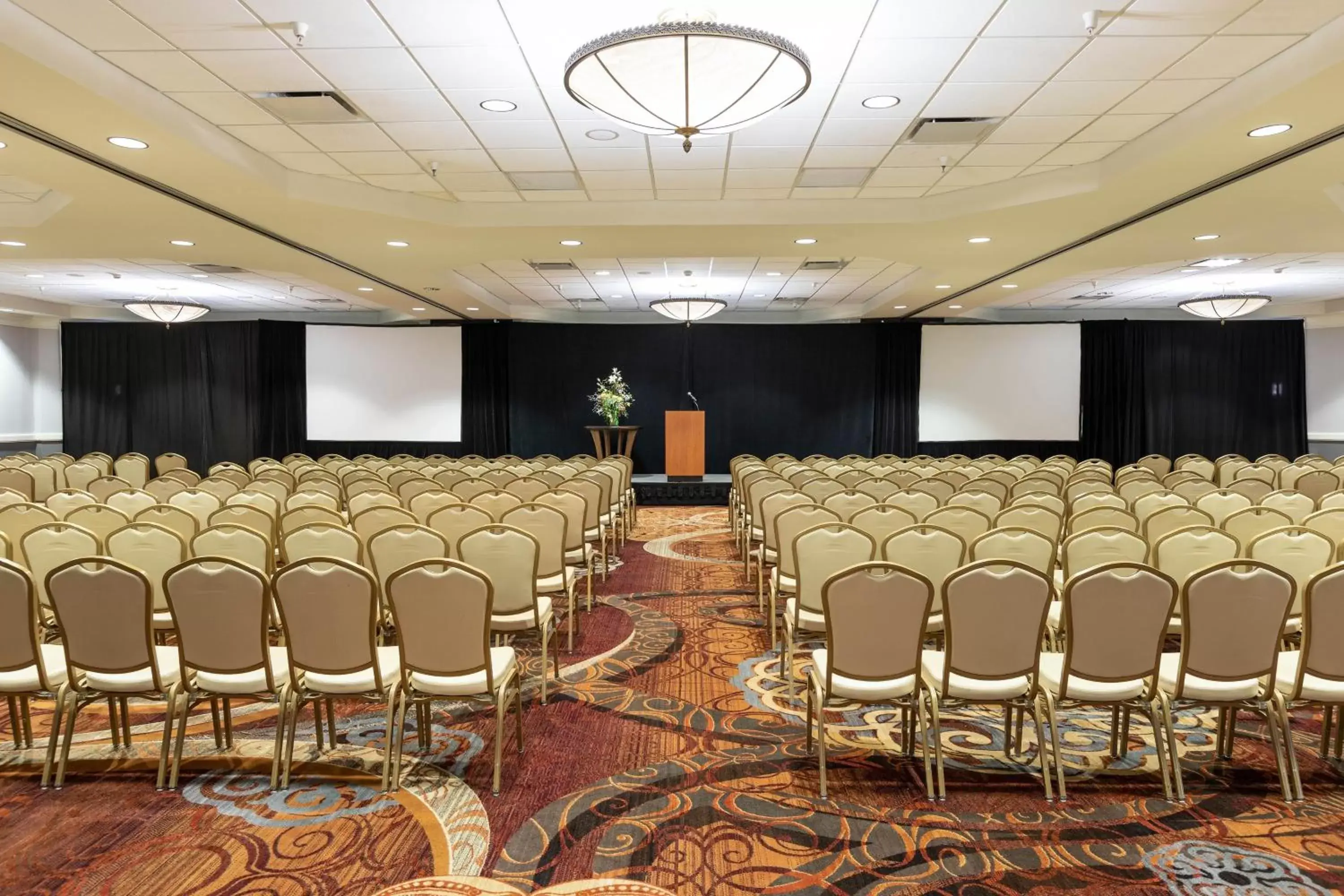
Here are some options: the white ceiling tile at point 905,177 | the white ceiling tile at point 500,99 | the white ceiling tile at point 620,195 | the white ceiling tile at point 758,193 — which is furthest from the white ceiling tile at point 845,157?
the white ceiling tile at point 500,99

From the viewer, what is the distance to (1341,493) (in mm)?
7445

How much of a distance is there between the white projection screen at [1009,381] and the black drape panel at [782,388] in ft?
5.95

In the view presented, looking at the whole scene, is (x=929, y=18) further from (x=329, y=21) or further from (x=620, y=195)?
(x=620, y=195)

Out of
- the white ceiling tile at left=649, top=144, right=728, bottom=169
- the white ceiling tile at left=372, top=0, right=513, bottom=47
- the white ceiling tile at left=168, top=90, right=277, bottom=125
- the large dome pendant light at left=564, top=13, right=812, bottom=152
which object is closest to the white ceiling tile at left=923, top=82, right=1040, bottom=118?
the white ceiling tile at left=649, top=144, right=728, bottom=169

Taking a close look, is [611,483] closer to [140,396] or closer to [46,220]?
[46,220]

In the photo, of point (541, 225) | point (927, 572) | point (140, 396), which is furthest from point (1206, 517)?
point (140, 396)

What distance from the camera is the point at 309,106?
606 cm

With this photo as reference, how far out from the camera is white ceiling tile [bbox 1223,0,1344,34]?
4375 mm

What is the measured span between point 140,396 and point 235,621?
18189mm

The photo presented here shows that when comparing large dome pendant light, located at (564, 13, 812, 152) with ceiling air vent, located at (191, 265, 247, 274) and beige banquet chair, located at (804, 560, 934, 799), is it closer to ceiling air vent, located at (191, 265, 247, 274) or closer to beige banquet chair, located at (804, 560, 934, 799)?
beige banquet chair, located at (804, 560, 934, 799)

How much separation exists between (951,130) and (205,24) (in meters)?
5.09

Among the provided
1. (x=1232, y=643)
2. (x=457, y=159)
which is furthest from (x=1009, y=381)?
(x=1232, y=643)

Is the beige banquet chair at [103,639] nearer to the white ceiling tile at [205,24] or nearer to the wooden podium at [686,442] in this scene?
the white ceiling tile at [205,24]

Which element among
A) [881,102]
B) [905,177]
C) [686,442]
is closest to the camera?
[881,102]
